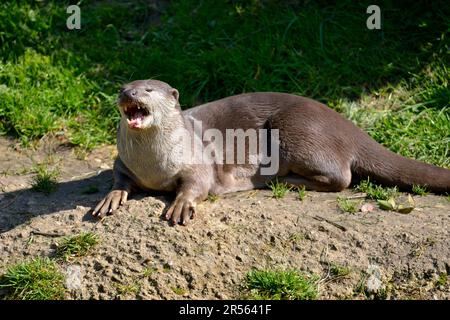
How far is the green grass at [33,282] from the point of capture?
9.38ft

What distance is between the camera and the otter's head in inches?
123

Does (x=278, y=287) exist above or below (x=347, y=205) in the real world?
below

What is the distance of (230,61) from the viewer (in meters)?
4.51

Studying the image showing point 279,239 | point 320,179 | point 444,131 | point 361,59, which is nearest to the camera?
point 279,239

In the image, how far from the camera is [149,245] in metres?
3.00

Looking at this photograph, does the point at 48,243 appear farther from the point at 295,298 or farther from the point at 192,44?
the point at 192,44

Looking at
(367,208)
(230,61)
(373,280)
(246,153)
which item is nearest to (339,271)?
(373,280)

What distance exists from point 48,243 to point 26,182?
2.51ft

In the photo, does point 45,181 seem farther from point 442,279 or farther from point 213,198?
point 442,279

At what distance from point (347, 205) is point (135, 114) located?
3.10 ft

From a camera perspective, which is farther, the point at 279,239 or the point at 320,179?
the point at 320,179

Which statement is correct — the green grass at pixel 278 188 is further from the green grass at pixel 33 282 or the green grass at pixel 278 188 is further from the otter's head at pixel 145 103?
the green grass at pixel 33 282

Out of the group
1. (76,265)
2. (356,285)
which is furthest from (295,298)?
(76,265)

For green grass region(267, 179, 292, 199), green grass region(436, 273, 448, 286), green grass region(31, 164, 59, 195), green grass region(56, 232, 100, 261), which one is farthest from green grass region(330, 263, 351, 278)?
green grass region(31, 164, 59, 195)
